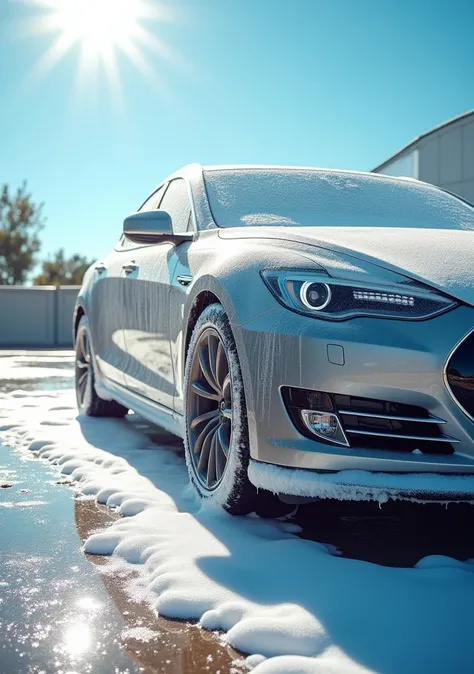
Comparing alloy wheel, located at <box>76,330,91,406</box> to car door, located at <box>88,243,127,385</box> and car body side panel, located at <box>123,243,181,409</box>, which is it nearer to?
car door, located at <box>88,243,127,385</box>

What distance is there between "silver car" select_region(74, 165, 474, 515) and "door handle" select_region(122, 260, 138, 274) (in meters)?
0.72

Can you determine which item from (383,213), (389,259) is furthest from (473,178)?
(389,259)

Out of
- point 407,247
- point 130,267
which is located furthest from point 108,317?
point 407,247

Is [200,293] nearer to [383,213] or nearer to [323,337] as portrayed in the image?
[323,337]

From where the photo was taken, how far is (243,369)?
2863mm

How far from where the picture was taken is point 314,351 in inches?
102

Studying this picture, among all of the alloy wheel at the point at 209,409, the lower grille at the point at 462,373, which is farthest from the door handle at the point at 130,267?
the lower grille at the point at 462,373

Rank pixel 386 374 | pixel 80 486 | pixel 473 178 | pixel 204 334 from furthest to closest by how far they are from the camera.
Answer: pixel 473 178 → pixel 80 486 → pixel 204 334 → pixel 386 374

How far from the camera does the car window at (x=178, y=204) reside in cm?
417

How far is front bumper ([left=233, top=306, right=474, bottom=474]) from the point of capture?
2520 mm

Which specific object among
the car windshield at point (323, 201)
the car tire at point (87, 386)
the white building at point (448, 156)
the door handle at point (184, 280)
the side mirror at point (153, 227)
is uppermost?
the white building at point (448, 156)

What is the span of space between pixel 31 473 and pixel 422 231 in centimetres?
217

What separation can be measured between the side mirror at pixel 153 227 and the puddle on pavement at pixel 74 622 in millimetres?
1342

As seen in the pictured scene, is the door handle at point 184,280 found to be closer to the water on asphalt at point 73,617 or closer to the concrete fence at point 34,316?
the water on asphalt at point 73,617
